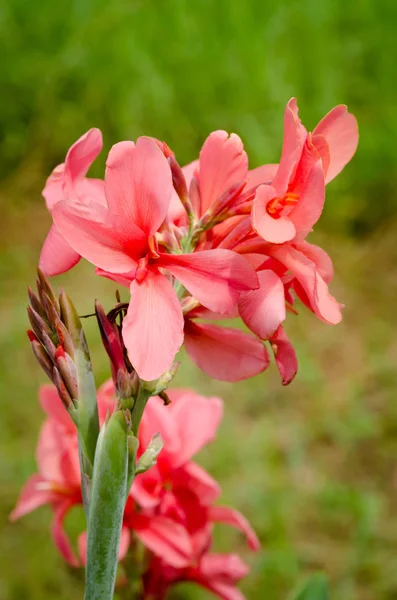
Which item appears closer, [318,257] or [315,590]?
[318,257]

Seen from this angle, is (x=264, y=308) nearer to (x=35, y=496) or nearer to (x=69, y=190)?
(x=69, y=190)

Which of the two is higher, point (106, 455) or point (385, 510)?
point (106, 455)

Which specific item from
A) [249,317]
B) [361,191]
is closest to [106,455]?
[249,317]

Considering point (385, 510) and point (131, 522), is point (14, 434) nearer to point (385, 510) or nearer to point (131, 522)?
point (385, 510)

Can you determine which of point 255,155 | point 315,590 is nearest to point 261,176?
point 315,590

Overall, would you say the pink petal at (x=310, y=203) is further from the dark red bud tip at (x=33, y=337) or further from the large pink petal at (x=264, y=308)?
the dark red bud tip at (x=33, y=337)

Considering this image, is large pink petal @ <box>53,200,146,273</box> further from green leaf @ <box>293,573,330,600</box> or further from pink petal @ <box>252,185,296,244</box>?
green leaf @ <box>293,573,330,600</box>

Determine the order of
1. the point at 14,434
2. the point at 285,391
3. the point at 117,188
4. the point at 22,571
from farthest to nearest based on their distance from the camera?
the point at 285,391
the point at 14,434
the point at 22,571
the point at 117,188
